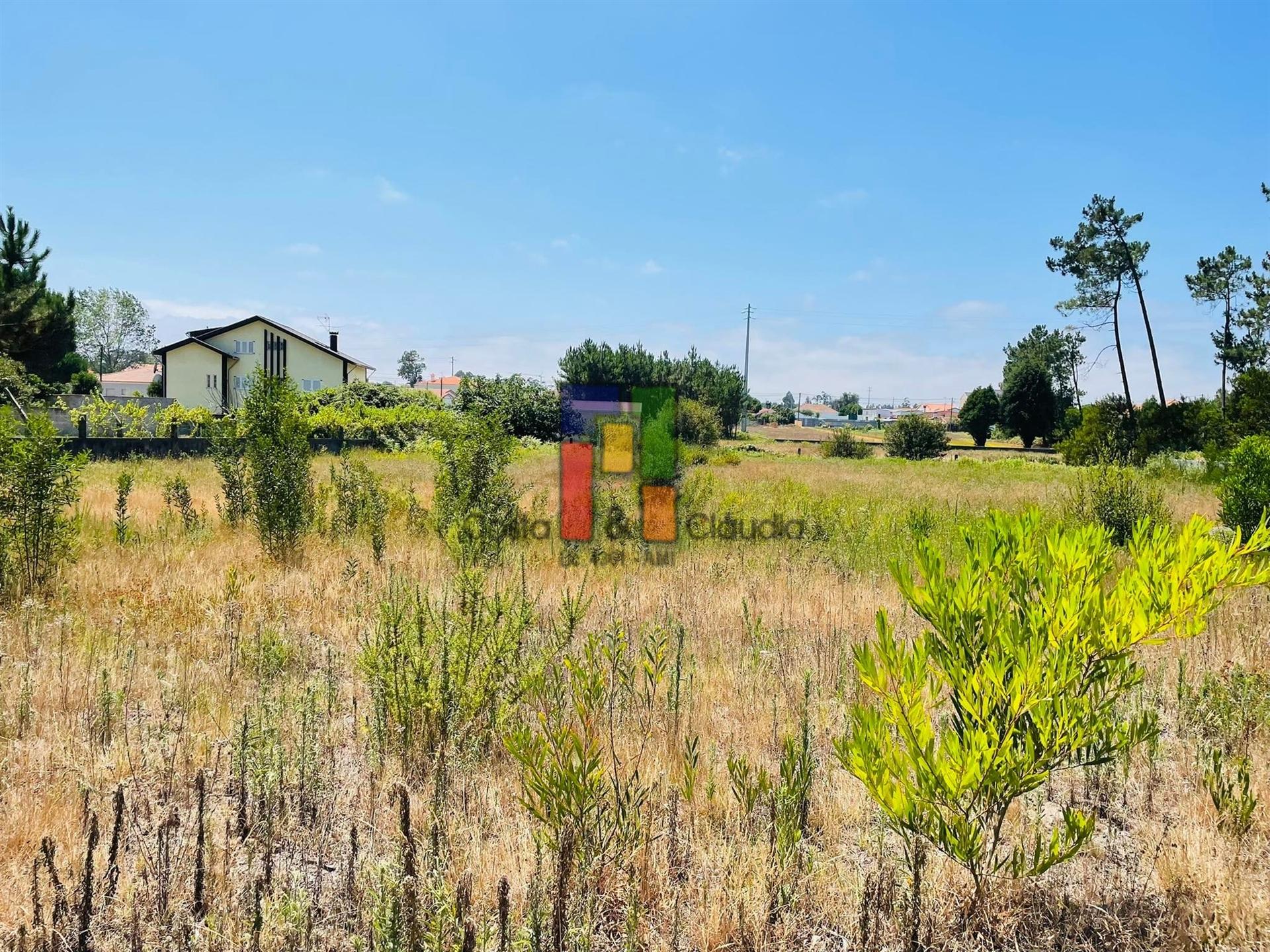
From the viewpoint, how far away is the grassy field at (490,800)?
2.07 m

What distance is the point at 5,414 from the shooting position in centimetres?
589

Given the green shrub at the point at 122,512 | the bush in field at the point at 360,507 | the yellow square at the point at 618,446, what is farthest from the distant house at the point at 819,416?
the green shrub at the point at 122,512

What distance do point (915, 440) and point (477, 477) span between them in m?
33.0

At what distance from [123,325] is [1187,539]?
98209 millimetres

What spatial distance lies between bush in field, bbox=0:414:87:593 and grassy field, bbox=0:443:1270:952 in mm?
301

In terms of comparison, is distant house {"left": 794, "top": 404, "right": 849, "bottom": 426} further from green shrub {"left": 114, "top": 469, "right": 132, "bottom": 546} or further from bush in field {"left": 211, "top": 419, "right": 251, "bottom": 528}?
green shrub {"left": 114, "top": 469, "right": 132, "bottom": 546}

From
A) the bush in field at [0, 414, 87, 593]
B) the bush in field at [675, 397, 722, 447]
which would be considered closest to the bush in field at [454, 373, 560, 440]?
the bush in field at [675, 397, 722, 447]

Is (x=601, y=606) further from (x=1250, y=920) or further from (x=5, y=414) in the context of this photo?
(x=5, y=414)

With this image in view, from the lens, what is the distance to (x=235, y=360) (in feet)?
148

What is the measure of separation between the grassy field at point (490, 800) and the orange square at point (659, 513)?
11.9ft

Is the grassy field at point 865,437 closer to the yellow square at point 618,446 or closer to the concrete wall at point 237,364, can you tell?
the concrete wall at point 237,364

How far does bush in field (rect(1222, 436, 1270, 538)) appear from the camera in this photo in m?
8.47

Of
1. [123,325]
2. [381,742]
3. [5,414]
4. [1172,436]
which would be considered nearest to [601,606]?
[381,742]

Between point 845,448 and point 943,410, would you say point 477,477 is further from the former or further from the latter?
point 943,410
